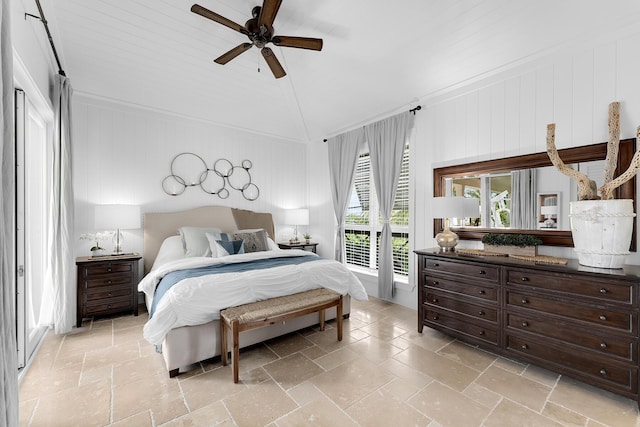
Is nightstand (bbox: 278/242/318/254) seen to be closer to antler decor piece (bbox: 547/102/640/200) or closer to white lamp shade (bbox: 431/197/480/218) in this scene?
white lamp shade (bbox: 431/197/480/218)

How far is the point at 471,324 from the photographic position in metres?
2.70

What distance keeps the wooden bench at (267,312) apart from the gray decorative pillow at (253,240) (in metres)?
1.31

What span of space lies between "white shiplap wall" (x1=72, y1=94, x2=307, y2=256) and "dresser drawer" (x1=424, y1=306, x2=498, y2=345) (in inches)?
130

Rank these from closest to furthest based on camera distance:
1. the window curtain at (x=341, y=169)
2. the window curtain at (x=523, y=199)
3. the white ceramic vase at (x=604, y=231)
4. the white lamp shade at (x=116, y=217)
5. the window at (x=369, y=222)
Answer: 1. the white ceramic vase at (x=604, y=231)
2. the window curtain at (x=523, y=199)
3. the white lamp shade at (x=116, y=217)
4. the window at (x=369, y=222)
5. the window curtain at (x=341, y=169)

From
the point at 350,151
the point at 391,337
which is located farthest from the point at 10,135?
→ the point at 350,151

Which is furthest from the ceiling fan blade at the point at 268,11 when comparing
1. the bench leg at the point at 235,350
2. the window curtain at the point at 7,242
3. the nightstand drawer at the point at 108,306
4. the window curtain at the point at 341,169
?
the nightstand drawer at the point at 108,306

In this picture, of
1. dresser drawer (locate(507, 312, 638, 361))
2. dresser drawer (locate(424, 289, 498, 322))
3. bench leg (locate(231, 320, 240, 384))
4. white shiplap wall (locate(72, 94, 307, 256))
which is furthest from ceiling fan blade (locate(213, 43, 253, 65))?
dresser drawer (locate(507, 312, 638, 361))

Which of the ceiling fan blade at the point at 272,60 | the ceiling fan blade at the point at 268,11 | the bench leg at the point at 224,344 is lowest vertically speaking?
the bench leg at the point at 224,344

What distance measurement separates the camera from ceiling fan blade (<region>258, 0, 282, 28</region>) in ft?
6.82

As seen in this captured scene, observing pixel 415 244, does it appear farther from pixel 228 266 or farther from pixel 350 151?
pixel 228 266

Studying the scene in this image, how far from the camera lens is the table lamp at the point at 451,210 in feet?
9.63

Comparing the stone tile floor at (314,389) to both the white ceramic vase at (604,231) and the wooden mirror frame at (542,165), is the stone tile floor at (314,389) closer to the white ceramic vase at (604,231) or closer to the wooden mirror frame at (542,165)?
the white ceramic vase at (604,231)

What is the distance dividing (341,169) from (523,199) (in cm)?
267

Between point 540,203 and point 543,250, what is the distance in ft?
1.50
